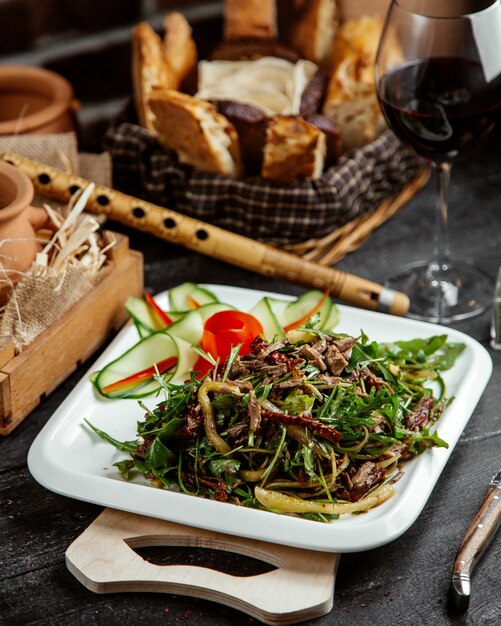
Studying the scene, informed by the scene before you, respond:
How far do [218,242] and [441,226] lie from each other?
445 mm

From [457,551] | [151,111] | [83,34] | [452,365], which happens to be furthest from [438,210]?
[83,34]

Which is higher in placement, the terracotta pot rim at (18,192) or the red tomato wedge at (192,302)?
the terracotta pot rim at (18,192)

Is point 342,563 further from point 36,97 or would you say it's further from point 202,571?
point 36,97

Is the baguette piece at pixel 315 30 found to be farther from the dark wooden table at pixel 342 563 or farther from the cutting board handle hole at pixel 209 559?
the cutting board handle hole at pixel 209 559

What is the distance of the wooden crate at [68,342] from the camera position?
146 centimetres

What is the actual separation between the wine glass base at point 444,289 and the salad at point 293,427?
1.06 feet

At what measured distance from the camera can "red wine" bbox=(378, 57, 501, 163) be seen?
5.20ft

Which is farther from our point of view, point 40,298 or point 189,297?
point 189,297

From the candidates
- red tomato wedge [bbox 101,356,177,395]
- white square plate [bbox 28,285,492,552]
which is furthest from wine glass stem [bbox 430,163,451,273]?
red tomato wedge [bbox 101,356,177,395]

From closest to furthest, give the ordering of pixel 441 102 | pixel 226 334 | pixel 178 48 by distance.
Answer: pixel 226 334 → pixel 441 102 → pixel 178 48

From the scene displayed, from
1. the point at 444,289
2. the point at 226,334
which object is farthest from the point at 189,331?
the point at 444,289

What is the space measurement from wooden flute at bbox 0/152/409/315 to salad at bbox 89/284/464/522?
0.28 m

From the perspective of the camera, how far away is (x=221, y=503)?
1.22 meters

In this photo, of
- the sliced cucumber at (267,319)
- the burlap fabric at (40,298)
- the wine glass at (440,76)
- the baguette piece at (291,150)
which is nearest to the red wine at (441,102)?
the wine glass at (440,76)
